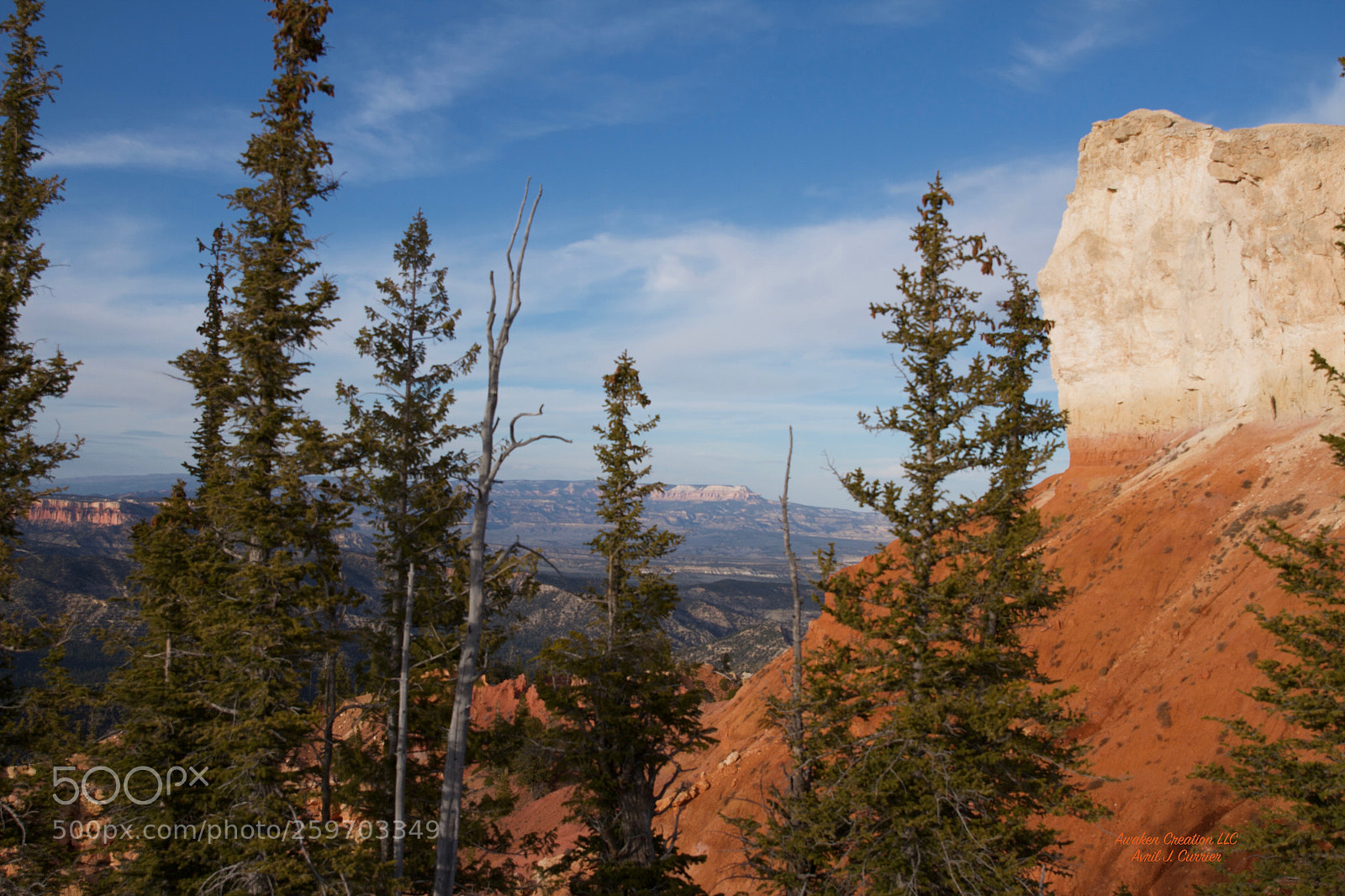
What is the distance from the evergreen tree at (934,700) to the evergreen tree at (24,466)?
1283 centimetres

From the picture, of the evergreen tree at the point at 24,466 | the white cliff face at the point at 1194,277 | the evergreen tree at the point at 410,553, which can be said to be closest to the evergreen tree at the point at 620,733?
the evergreen tree at the point at 410,553

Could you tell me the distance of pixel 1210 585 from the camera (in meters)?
28.1

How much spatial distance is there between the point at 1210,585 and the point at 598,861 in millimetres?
26904

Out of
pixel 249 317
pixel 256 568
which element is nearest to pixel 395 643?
pixel 256 568

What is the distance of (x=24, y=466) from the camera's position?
41.7ft

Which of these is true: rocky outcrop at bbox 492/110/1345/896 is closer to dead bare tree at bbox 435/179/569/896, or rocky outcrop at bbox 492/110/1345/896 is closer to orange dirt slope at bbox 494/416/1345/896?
orange dirt slope at bbox 494/416/1345/896

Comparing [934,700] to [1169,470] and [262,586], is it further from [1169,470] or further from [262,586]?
[1169,470]

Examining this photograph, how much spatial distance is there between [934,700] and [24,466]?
662 inches

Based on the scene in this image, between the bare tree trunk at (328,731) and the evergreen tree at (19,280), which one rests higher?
the evergreen tree at (19,280)

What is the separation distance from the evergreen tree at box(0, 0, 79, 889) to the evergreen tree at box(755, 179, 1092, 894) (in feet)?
42.1

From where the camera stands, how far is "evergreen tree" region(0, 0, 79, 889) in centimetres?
1220

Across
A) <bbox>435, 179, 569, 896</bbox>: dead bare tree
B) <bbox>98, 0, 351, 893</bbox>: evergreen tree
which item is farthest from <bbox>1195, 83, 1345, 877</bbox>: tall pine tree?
<bbox>98, 0, 351, 893</bbox>: evergreen tree

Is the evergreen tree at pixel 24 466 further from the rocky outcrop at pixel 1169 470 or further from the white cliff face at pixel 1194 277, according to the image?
the white cliff face at pixel 1194 277

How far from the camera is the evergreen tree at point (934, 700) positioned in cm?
1144
